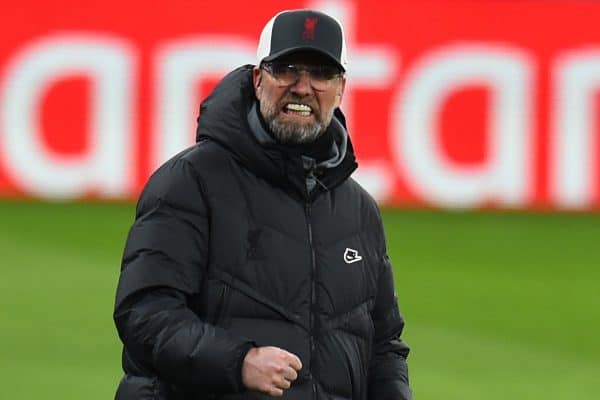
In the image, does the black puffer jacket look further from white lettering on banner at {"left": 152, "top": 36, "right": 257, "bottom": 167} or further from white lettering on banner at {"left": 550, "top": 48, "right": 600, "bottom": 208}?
white lettering on banner at {"left": 550, "top": 48, "right": 600, "bottom": 208}

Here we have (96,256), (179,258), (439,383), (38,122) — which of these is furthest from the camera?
(38,122)

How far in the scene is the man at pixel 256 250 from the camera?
15.5 ft

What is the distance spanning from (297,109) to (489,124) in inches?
392

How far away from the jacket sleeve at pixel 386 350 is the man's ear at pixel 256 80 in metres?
0.62

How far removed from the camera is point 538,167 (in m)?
14.7

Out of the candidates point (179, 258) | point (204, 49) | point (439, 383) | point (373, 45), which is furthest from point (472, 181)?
point (179, 258)

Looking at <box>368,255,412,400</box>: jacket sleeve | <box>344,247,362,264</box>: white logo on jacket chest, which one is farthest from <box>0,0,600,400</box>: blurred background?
<box>344,247,362,264</box>: white logo on jacket chest

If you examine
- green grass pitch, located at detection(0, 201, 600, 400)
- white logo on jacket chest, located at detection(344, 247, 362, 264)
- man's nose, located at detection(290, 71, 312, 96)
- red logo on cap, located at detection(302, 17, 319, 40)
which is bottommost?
green grass pitch, located at detection(0, 201, 600, 400)

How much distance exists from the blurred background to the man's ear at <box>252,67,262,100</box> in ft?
28.0

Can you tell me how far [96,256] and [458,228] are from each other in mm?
3014

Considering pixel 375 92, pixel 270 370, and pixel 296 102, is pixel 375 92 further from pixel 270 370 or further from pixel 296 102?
pixel 270 370

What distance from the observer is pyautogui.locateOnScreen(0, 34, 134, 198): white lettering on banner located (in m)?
14.3

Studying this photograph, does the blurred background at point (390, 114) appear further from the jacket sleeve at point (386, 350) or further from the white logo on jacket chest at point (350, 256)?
the white logo on jacket chest at point (350, 256)

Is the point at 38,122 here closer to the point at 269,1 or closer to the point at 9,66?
the point at 9,66
